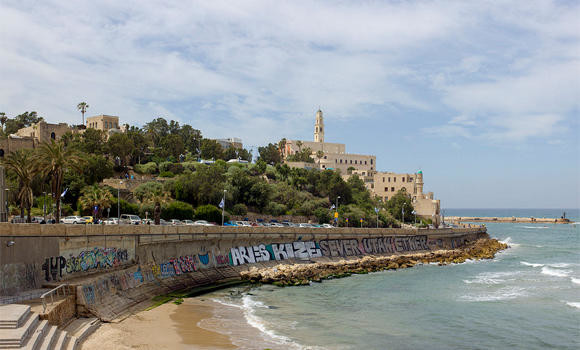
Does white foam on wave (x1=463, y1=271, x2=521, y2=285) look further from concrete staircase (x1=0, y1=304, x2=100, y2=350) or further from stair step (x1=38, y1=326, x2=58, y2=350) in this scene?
stair step (x1=38, y1=326, x2=58, y2=350)

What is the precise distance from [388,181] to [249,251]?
104817 millimetres

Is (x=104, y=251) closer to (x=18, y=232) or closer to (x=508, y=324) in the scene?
(x=18, y=232)

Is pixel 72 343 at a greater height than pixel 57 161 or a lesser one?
lesser

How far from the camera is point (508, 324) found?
3762 centimetres

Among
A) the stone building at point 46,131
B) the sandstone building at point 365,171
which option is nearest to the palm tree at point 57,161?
the stone building at point 46,131

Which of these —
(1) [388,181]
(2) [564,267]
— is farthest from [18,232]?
(1) [388,181]

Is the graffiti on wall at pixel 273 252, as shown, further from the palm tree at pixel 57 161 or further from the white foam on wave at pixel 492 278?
the white foam on wave at pixel 492 278

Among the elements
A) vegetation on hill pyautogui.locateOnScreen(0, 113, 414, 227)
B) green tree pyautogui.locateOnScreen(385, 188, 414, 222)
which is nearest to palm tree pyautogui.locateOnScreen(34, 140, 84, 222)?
vegetation on hill pyautogui.locateOnScreen(0, 113, 414, 227)

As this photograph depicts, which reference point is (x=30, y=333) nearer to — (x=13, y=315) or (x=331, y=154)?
(x=13, y=315)

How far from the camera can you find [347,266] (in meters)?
62.4

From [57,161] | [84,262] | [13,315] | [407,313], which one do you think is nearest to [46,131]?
[57,161]

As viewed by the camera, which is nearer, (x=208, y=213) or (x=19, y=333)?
(x=19, y=333)

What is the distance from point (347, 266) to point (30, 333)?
44.9 meters

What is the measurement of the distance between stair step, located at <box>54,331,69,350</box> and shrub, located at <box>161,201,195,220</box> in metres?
49.2
